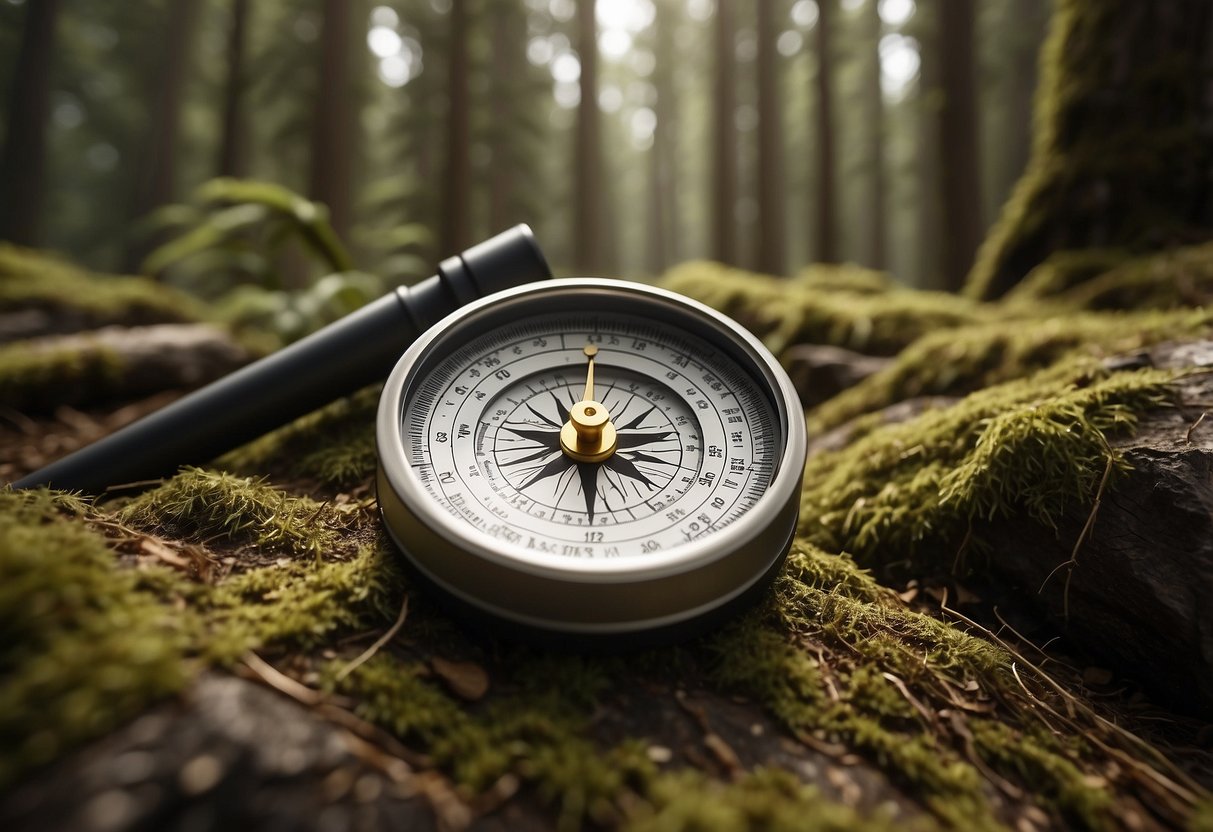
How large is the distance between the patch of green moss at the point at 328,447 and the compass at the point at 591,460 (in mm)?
619

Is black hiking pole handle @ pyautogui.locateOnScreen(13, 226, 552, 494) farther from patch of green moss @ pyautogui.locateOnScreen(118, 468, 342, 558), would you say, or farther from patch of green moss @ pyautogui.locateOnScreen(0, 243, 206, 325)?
patch of green moss @ pyautogui.locateOnScreen(0, 243, 206, 325)

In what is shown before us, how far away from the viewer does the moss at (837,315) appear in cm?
413

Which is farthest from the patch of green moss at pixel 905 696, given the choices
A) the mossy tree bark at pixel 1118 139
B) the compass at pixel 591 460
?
the mossy tree bark at pixel 1118 139

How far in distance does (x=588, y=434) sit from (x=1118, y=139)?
468cm

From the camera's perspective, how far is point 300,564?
1824 millimetres

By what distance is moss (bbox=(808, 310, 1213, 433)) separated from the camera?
9.21 feet

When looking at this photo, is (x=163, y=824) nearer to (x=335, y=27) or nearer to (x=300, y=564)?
(x=300, y=564)

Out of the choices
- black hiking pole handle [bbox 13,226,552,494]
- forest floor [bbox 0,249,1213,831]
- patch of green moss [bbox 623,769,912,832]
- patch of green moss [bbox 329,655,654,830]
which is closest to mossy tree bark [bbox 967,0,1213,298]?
forest floor [bbox 0,249,1213,831]

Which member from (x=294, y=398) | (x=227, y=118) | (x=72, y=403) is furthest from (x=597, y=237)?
(x=294, y=398)

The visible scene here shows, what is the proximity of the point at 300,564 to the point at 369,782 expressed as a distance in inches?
29.8

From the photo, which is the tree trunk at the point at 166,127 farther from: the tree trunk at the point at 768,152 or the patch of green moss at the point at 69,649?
the patch of green moss at the point at 69,649

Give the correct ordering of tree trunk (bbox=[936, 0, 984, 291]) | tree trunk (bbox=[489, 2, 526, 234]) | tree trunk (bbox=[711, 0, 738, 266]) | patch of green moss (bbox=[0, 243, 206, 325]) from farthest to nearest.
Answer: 1. tree trunk (bbox=[489, 2, 526, 234])
2. tree trunk (bbox=[711, 0, 738, 266])
3. tree trunk (bbox=[936, 0, 984, 291])
4. patch of green moss (bbox=[0, 243, 206, 325])

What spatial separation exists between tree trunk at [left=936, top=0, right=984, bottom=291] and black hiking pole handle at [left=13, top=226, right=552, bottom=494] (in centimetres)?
602

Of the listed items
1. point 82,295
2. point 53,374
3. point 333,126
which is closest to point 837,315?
point 53,374
